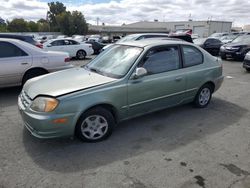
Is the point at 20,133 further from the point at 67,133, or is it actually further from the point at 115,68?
the point at 115,68

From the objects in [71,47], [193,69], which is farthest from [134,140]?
[71,47]

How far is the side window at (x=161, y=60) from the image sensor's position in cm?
404

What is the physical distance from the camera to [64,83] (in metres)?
3.61

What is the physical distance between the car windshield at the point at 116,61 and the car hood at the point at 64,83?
17 centimetres

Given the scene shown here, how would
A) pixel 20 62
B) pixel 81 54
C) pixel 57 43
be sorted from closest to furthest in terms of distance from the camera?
pixel 20 62 < pixel 57 43 < pixel 81 54

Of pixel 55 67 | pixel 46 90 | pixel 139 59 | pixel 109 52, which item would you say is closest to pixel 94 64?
pixel 109 52

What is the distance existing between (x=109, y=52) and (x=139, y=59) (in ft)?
2.92

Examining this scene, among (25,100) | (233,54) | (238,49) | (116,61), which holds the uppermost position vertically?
(116,61)

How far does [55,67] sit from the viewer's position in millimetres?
6527

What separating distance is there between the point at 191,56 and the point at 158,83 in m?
1.21

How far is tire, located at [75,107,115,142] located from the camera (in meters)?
3.44

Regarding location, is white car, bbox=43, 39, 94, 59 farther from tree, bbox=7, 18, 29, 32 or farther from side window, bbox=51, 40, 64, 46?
tree, bbox=7, 18, 29, 32

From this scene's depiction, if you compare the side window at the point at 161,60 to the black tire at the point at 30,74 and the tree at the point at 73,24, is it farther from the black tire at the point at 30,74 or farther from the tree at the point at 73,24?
the tree at the point at 73,24

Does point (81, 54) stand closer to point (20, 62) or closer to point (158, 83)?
point (20, 62)
